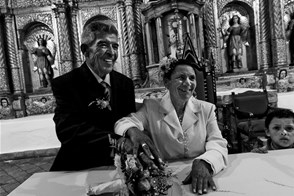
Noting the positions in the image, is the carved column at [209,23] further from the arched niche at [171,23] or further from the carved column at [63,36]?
the carved column at [63,36]

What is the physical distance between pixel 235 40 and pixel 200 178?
7.59m

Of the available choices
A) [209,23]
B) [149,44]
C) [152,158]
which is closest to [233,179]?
[152,158]

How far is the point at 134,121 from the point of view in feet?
4.94

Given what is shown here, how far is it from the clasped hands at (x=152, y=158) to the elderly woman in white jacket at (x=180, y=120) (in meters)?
0.24

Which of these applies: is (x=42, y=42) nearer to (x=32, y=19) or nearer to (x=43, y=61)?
(x=43, y=61)

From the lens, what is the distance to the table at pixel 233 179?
108 cm

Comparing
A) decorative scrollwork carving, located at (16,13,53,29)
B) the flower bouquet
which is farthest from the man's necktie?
decorative scrollwork carving, located at (16,13,53,29)

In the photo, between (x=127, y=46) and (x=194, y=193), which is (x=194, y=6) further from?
(x=194, y=193)

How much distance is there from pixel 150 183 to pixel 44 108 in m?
7.72

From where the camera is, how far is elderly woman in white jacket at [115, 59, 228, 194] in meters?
1.52

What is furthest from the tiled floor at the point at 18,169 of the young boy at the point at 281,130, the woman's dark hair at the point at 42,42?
the woman's dark hair at the point at 42,42

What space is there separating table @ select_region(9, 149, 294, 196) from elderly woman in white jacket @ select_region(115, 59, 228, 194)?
4.6 inches

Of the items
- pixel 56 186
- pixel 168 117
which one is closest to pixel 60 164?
pixel 56 186

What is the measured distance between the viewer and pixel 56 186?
1.31 metres
